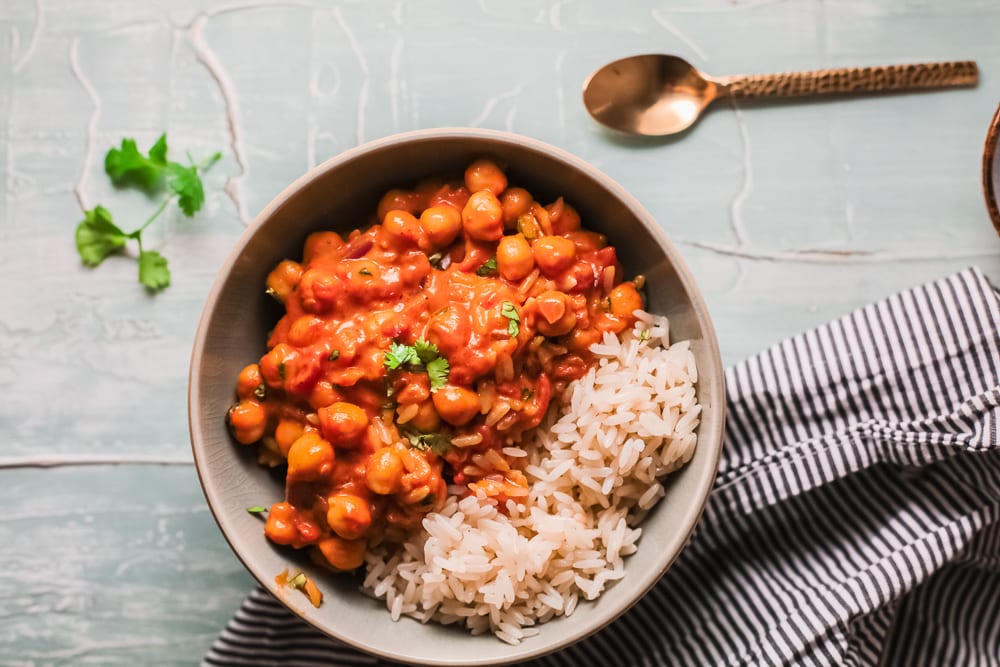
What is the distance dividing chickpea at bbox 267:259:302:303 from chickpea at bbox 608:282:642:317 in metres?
1.05

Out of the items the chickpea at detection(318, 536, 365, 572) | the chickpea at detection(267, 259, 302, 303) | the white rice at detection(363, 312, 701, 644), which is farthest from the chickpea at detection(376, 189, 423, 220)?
the chickpea at detection(318, 536, 365, 572)

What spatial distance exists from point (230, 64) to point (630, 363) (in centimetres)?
195

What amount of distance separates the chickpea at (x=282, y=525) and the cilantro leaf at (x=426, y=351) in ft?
2.20

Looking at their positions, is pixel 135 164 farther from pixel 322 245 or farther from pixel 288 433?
pixel 288 433

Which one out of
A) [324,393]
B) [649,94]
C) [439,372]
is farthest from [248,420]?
[649,94]

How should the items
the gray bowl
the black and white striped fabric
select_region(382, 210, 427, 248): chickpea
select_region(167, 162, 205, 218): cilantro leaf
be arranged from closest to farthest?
the gray bowl < select_region(382, 210, 427, 248): chickpea < the black and white striped fabric < select_region(167, 162, 205, 218): cilantro leaf

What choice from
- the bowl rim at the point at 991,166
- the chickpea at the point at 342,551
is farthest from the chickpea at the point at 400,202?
the bowl rim at the point at 991,166

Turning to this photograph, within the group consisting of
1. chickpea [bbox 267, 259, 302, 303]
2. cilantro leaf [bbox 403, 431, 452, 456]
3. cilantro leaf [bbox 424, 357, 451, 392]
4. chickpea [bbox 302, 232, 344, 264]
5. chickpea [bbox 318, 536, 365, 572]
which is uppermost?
chickpea [bbox 302, 232, 344, 264]

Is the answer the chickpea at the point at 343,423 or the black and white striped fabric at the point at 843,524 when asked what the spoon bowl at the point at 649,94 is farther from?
the chickpea at the point at 343,423

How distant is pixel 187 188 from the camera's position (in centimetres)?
322

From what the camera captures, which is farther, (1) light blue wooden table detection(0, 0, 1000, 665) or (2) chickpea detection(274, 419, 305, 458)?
(1) light blue wooden table detection(0, 0, 1000, 665)

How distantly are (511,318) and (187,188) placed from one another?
4.69ft

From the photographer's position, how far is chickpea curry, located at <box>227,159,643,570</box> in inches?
104

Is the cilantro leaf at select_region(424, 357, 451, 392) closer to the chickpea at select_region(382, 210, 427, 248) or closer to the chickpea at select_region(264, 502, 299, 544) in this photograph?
the chickpea at select_region(382, 210, 427, 248)
